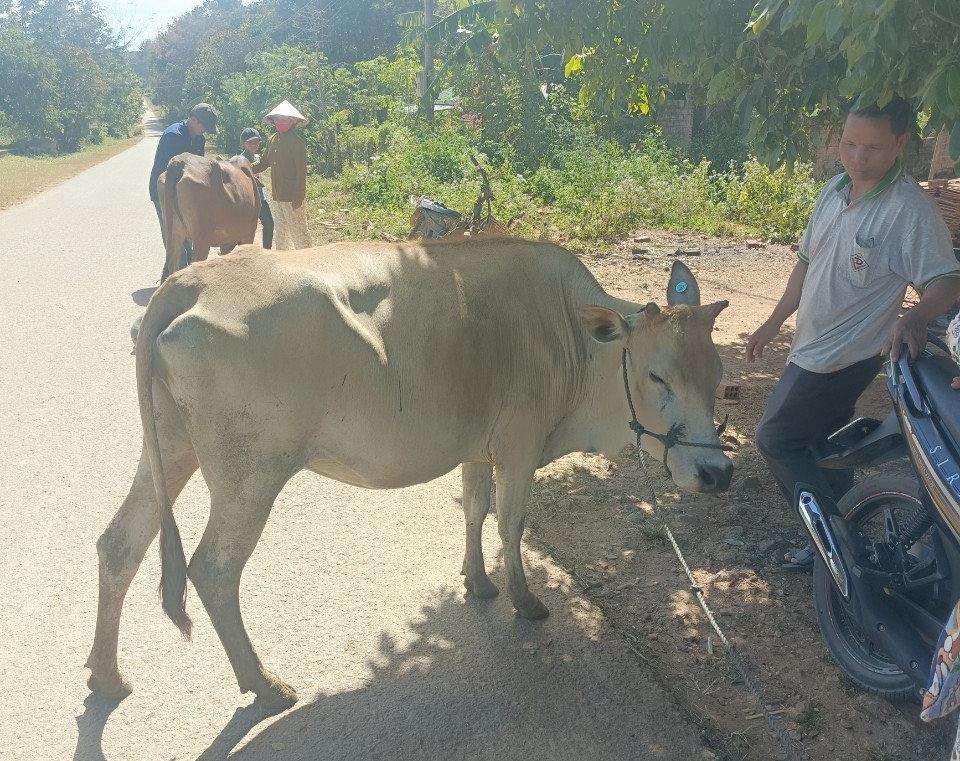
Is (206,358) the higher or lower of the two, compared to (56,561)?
higher

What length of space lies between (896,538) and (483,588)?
1.87 metres

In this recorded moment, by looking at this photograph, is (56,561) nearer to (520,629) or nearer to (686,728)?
(520,629)

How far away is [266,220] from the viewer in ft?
34.1

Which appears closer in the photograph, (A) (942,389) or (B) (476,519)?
(A) (942,389)

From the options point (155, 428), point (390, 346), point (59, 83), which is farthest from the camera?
point (59, 83)

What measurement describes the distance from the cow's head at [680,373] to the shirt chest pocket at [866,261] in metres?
0.54

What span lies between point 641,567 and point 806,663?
986 mm

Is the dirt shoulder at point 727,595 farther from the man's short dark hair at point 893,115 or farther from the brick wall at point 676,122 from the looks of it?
the brick wall at point 676,122

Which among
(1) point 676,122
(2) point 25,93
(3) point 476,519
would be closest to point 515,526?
(3) point 476,519

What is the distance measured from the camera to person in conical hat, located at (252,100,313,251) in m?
9.95

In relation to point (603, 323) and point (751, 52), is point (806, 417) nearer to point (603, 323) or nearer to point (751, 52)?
point (603, 323)

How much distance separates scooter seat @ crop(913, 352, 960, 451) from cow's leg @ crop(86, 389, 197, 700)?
2781 millimetres

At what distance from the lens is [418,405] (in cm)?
341

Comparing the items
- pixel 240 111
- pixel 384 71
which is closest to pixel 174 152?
pixel 384 71
